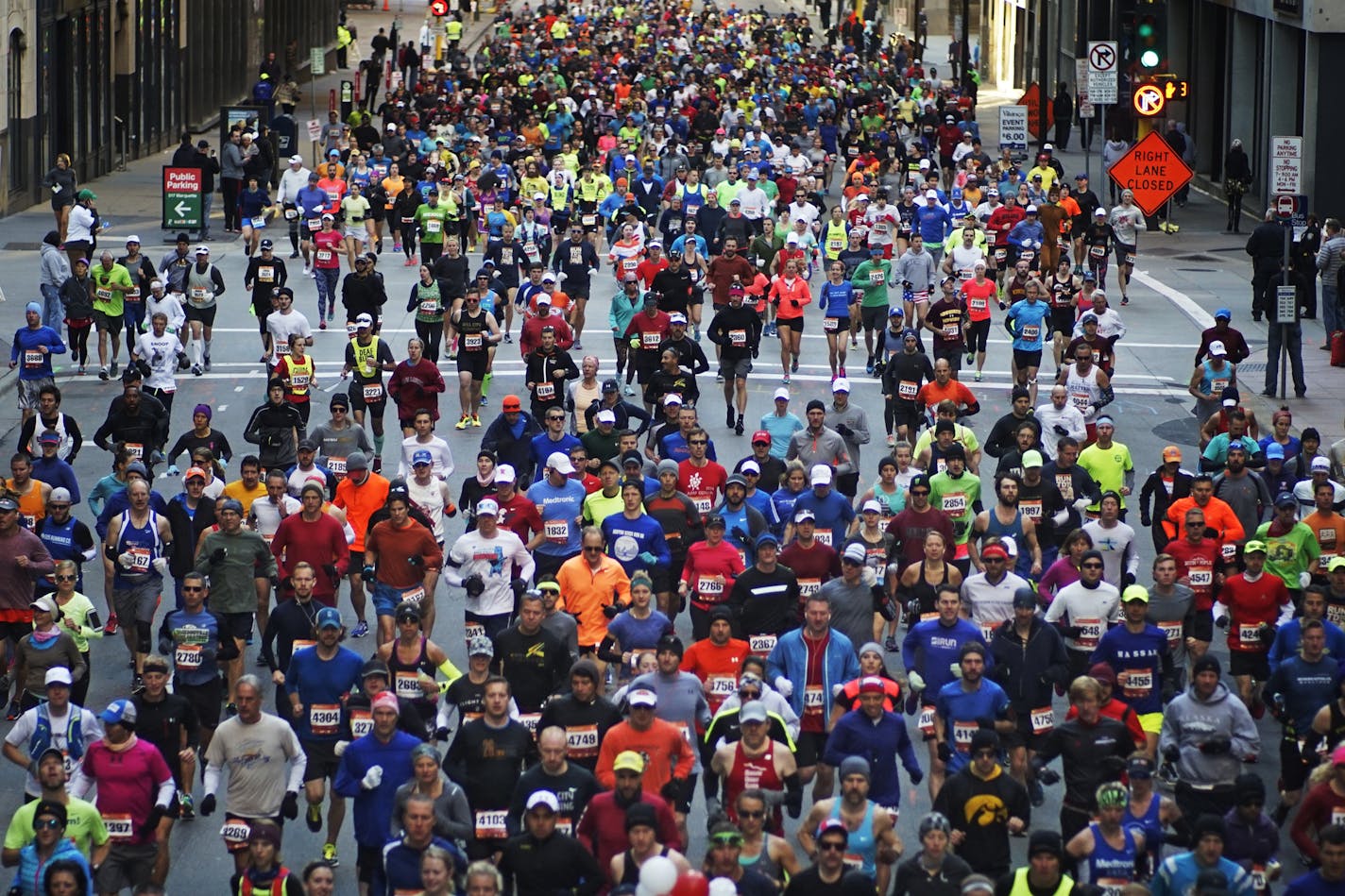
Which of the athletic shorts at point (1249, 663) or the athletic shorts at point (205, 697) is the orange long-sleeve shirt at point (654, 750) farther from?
the athletic shorts at point (1249, 663)

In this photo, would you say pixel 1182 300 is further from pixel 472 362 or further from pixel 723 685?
pixel 723 685

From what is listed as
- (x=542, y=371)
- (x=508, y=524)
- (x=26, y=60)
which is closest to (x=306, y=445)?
(x=508, y=524)

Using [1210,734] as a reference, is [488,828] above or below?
below

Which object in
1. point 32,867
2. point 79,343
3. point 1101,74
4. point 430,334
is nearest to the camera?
point 32,867

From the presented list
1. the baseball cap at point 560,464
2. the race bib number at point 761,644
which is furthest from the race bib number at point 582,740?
the baseball cap at point 560,464

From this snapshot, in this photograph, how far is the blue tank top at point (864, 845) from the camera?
37.6 ft

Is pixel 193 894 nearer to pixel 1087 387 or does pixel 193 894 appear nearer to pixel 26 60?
pixel 1087 387

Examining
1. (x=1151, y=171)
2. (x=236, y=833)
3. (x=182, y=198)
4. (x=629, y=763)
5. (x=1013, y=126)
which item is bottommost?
(x=236, y=833)

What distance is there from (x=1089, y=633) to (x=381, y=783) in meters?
4.96

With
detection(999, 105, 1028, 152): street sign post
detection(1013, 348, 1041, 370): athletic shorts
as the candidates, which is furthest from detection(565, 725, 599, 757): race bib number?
detection(999, 105, 1028, 152): street sign post

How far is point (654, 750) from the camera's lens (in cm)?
1235

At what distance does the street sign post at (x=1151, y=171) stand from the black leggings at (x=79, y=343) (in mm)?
13986

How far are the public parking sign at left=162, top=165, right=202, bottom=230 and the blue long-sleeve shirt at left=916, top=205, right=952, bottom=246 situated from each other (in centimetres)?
1238

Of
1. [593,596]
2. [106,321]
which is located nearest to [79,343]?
[106,321]
